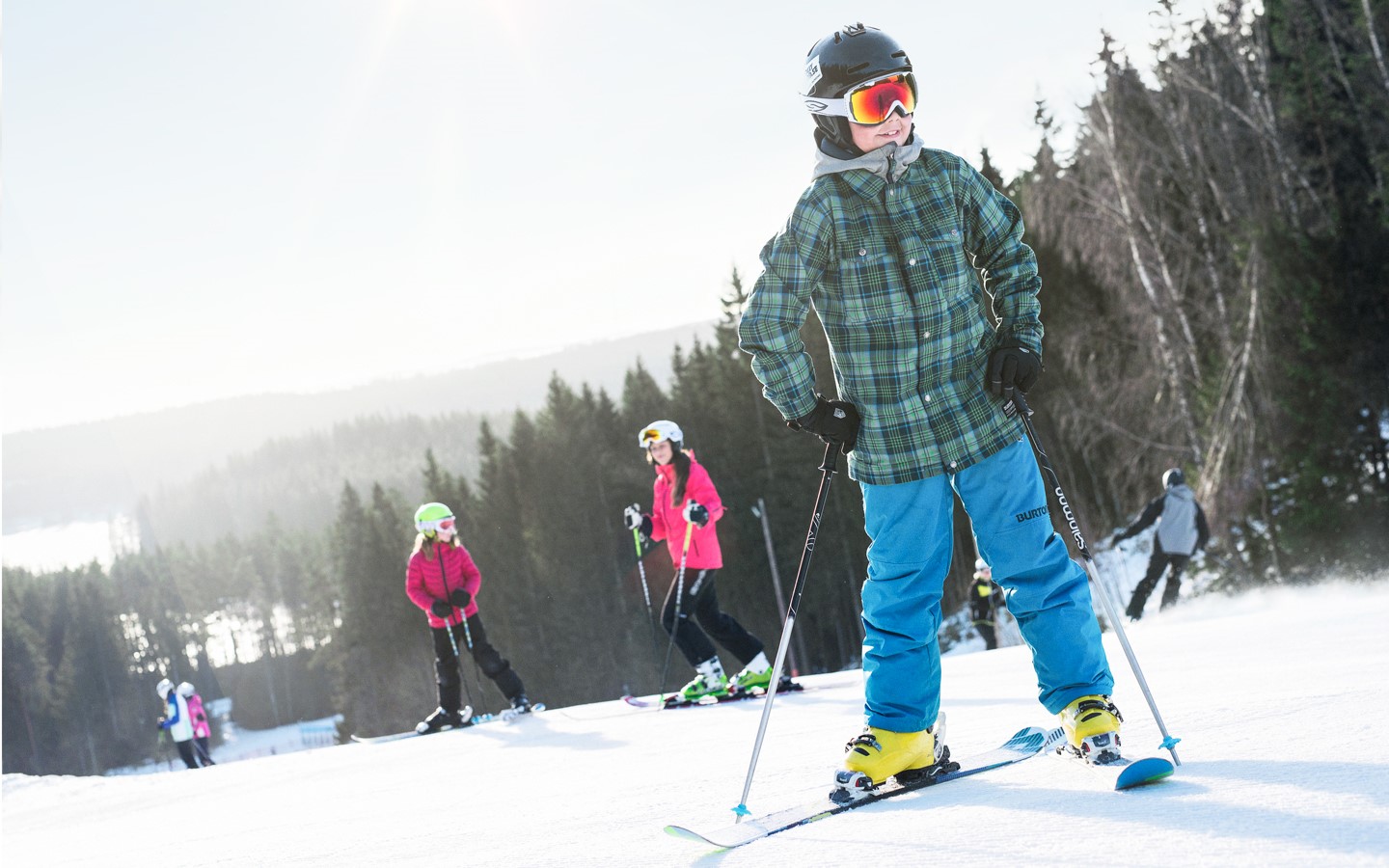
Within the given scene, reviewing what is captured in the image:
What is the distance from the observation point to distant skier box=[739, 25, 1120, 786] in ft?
8.53

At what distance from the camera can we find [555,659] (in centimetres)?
4597

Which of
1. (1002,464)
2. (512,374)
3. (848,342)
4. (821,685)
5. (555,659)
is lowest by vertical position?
(555,659)

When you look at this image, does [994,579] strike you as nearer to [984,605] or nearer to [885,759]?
[885,759]

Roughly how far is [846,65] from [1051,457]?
3191 cm

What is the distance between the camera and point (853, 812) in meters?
2.39

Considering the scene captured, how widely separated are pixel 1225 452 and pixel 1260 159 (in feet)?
15.7

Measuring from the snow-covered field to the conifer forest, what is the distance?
201 inches

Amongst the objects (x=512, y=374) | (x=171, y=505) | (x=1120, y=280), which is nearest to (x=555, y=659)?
(x=1120, y=280)

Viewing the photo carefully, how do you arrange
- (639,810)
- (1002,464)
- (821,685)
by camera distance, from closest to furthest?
1. (1002,464)
2. (639,810)
3. (821,685)

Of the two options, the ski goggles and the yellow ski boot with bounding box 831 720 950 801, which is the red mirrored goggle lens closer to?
the ski goggles

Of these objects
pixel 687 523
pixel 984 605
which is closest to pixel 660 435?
pixel 687 523

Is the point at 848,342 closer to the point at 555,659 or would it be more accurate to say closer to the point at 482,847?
the point at 482,847

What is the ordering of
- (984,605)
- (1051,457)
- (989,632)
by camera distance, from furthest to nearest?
(1051,457)
(989,632)
(984,605)

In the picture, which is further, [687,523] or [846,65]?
[687,523]
